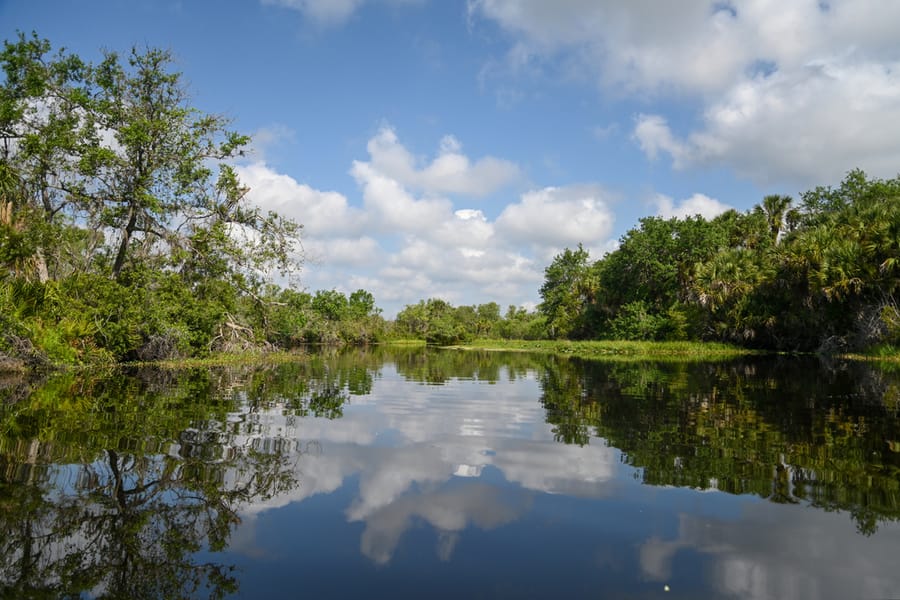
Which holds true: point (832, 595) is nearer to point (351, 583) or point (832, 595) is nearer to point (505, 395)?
point (351, 583)

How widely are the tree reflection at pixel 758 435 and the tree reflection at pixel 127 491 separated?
5164 mm

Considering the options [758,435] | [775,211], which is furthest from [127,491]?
[775,211]

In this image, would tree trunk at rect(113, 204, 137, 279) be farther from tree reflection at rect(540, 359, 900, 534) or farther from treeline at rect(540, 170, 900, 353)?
treeline at rect(540, 170, 900, 353)

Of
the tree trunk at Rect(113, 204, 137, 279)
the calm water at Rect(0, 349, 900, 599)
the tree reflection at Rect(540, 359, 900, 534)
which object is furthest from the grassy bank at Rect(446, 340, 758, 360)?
the calm water at Rect(0, 349, 900, 599)

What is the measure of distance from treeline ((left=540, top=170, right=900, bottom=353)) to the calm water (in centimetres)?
3054

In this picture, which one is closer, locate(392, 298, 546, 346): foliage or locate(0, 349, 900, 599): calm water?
locate(0, 349, 900, 599): calm water

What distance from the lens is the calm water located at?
4.27 m

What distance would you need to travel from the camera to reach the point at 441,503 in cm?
616

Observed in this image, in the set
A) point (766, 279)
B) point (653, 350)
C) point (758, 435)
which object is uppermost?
point (766, 279)

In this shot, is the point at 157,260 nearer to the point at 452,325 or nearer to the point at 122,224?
the point at 122,224

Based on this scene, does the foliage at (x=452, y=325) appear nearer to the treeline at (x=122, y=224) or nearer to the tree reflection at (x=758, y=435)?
the treeline at (x=122, y=224)

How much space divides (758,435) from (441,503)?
21.9 ft

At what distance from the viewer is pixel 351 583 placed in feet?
13.8

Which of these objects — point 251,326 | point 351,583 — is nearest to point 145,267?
point 251,326
